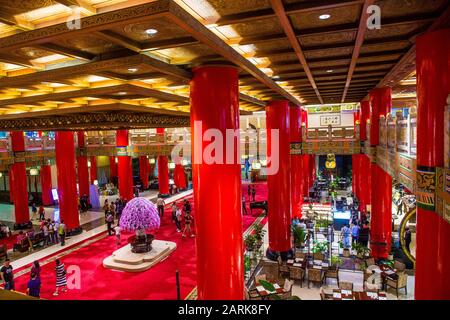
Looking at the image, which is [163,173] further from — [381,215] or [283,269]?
[381,215]

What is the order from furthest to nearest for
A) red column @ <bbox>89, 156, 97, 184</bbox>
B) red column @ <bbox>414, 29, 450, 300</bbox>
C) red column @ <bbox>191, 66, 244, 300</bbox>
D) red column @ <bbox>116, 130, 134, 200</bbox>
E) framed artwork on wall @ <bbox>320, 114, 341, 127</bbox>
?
framed artwork on wall @ <bbox>320, 114, 341, 127</bbox> < red column @ <bbox>89, 156, 97, 184</bbox> < red column @ <bbox>116, 130, 134, 200</bbox> < red column @ <bbox>191, 66, 244, 300</bbox> < red column @ <bbox>414, 29, 450, 300</bbox>

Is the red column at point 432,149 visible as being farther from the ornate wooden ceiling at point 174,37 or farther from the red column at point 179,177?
the red column at point 179,177

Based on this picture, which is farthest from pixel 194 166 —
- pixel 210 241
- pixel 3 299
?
pixel 3 299

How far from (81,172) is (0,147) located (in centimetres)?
687

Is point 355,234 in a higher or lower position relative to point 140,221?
lower

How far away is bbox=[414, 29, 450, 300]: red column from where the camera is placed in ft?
14.5

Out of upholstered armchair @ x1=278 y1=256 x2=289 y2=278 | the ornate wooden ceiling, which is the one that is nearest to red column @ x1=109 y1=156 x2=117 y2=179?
upholstered armchair @ x1=278 y1=256 x2=289 y2=278

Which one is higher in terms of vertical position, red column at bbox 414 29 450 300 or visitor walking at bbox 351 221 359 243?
red column at bbox 414 29 450 300

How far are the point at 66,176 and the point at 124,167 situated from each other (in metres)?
6.69

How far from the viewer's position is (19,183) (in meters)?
17.3

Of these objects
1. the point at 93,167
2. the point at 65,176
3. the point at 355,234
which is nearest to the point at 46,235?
the point at 65,176

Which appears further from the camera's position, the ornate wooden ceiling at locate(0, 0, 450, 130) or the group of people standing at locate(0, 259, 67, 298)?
the group of people standing at locate(0, 259, 67, 298)

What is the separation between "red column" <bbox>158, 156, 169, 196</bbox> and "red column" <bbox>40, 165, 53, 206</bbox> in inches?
313

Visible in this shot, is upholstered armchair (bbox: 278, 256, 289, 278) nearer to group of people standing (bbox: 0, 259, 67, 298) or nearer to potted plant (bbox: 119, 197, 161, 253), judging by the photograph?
potted plant (bbox: 119, 197, 161, 253)
